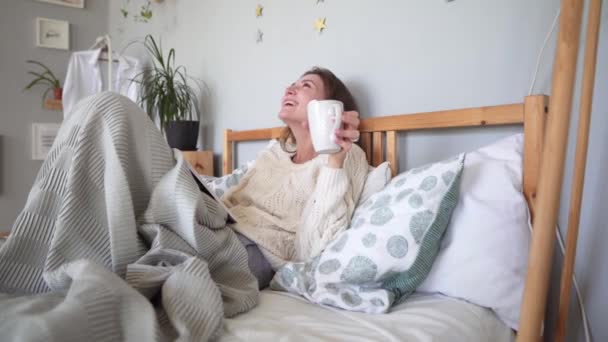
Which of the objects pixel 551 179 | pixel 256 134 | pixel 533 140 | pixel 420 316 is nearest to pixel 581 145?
pixel 533 140

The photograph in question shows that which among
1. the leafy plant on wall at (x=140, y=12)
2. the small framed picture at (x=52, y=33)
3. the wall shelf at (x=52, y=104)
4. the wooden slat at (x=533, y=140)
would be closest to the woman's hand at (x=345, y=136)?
the wooden slat at (x=533, y=140)

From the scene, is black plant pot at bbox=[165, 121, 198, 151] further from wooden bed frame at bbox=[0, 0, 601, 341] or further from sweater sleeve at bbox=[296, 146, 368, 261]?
sweater sleeve at bbox=[296, 146, 368, 261]

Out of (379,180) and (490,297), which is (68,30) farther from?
(490,297)

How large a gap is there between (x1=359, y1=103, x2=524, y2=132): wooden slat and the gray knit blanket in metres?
0.57

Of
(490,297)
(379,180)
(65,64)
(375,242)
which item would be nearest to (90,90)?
(65,64)

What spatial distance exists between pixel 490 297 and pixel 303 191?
0.51 meters

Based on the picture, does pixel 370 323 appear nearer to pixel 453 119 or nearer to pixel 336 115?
pixel 336 115

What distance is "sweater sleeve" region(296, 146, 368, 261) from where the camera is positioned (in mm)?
849

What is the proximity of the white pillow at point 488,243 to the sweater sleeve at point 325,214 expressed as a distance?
22 cm

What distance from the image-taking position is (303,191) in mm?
1018

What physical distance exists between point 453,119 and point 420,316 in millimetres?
511

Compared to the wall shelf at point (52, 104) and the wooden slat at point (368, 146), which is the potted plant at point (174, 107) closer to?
the wall shelf at point (52, 104)

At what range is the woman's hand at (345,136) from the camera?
2.71 feet

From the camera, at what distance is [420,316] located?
0.62 metres
